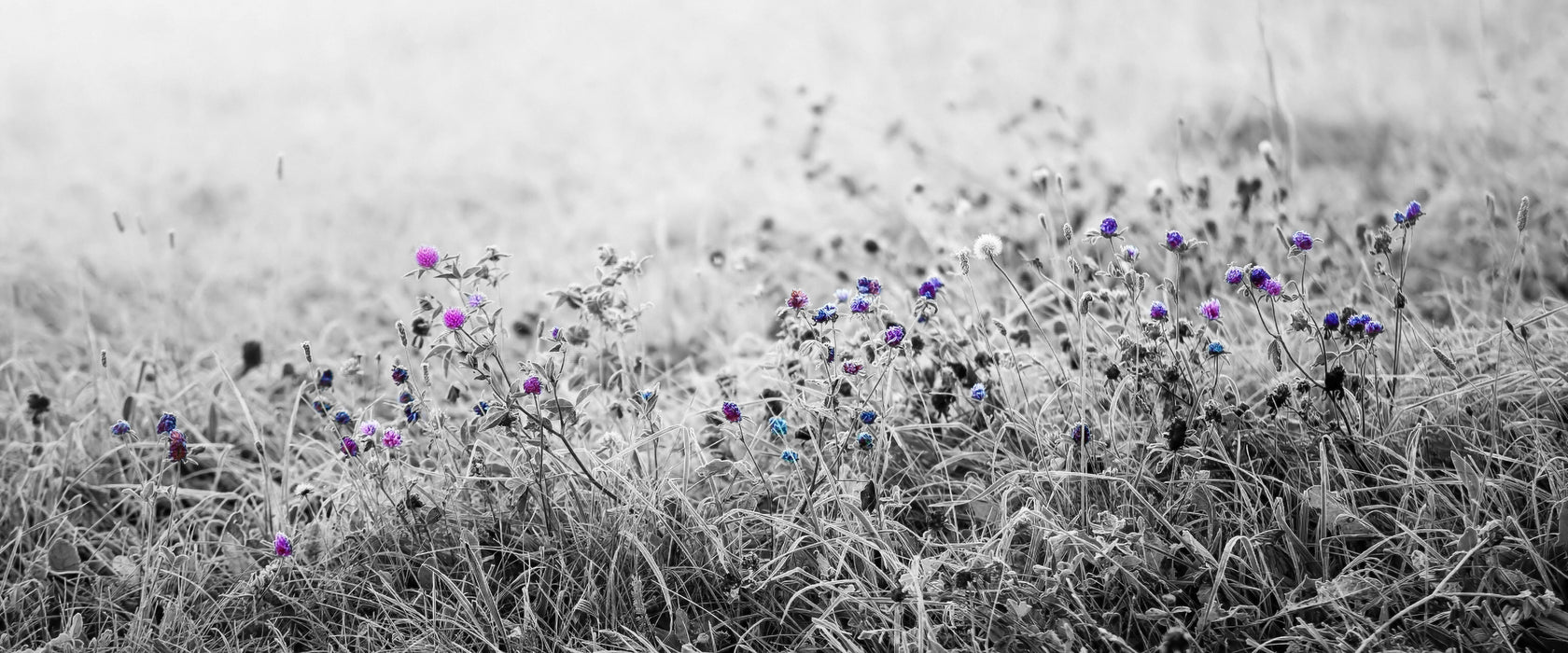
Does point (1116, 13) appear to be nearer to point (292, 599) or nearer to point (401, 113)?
point (401, 113)

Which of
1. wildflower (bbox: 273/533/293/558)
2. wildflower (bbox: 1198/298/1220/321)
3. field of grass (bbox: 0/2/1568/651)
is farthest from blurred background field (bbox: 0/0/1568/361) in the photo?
wildflower (bbox: 273/533/293/558)

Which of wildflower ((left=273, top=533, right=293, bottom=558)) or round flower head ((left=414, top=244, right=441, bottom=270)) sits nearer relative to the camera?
round flower head ((left=414, top=244, right=441, bottom=270))

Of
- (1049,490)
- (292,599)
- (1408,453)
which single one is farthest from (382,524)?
(1408,453)

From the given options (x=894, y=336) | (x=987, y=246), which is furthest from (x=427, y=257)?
(x=987, y=246)

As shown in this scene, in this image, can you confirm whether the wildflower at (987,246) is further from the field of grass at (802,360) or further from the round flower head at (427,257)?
the round flower head at (427,257)

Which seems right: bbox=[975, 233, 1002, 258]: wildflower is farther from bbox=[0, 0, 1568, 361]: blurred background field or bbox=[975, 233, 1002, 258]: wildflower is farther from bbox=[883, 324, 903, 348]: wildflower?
bbox=[0, 0, 1568, 361]: blurred background field

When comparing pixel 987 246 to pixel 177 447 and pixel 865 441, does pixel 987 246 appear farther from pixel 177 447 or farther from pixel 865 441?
pixel 177 447
